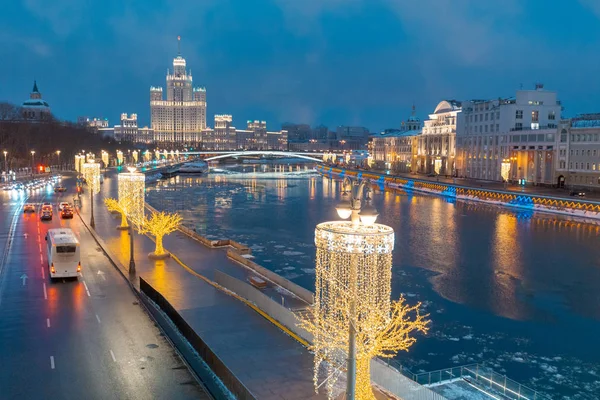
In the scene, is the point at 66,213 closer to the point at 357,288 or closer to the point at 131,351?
the point at 131,351

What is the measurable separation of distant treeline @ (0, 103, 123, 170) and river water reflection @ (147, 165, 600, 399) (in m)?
36.0

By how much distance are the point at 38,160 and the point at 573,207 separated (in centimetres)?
7756

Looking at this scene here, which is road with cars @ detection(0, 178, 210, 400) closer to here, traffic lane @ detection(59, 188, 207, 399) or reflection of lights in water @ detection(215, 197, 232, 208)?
traffic lane @ detection(59, 188, 207, 399)

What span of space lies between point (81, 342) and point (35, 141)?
78.3 meters

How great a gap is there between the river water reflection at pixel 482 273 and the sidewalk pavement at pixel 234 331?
14.3ft

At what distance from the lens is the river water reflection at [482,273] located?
15.9 m

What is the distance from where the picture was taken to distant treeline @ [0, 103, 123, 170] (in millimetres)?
77125

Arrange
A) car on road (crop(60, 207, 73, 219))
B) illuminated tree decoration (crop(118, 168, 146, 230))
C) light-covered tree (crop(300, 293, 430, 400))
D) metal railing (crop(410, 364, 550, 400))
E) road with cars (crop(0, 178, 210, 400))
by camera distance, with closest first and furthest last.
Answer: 1. light-covered tree (crop(300, 293, 430, 400))
2. road with cars (crop(0, 178, 210, 400))
3. metal railing (crop(410, 364, 550, 400))
4. illuminated tree decoration (crop(118, 168, 146, 230))
5. car on road (crop(60, 207, 73, 219))

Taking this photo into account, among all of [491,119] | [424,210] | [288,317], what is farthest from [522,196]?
[288,317]

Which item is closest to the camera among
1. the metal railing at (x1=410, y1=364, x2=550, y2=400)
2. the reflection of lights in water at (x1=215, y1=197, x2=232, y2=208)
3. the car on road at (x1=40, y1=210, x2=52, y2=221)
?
the metal railing at (x1=410, y1=364, x2=550, y2=400)

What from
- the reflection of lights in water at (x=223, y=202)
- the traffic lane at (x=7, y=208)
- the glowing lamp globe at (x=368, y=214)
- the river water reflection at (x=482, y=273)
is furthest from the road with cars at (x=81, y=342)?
the reflection of lights in water at (x=223, y=202)

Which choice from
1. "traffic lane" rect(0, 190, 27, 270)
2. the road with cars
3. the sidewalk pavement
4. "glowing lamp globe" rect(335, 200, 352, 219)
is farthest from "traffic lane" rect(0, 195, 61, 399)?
"glowing lamp globe" rect(335, 200, 352, 219)

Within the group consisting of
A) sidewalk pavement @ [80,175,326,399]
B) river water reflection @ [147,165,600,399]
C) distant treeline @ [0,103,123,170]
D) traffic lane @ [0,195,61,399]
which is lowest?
river water reflection @ [147,165,600,399]

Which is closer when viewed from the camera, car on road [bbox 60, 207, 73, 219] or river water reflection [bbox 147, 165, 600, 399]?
river water reflection [bbox 147, 165, 600, 399]
